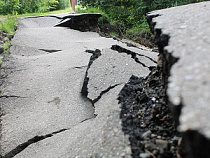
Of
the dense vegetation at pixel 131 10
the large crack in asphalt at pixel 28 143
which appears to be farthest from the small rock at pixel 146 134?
the dense vegetation at pixel 131 10

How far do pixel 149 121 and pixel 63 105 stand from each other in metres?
1.01

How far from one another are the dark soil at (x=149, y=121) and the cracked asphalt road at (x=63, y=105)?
0.15 feet

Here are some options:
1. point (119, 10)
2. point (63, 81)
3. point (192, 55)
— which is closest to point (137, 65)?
point (63, 81)

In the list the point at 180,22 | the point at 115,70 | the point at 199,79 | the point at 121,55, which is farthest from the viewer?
the point at 121,55

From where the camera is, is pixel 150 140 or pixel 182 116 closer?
pixel 182 116

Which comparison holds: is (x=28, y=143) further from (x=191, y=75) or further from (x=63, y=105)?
(x=191, y=75)

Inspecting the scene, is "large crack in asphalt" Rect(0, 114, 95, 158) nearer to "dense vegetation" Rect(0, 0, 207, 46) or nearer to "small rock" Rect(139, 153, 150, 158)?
"small rock" Rect(139, 153, 150, 158)

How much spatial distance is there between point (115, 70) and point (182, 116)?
1.46 m

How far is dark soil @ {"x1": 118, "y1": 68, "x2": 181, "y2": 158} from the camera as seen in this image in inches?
37.0

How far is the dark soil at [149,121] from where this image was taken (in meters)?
0.94

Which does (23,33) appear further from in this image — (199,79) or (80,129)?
(199,79)

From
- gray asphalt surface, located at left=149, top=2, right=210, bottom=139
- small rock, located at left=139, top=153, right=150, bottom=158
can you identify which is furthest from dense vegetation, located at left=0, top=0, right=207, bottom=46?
small rock, located at left=139, top=153, right=150, bottom=158

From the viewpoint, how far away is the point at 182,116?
0.49 metres

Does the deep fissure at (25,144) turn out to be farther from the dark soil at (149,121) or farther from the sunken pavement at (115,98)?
the dark soil at (149,121)
